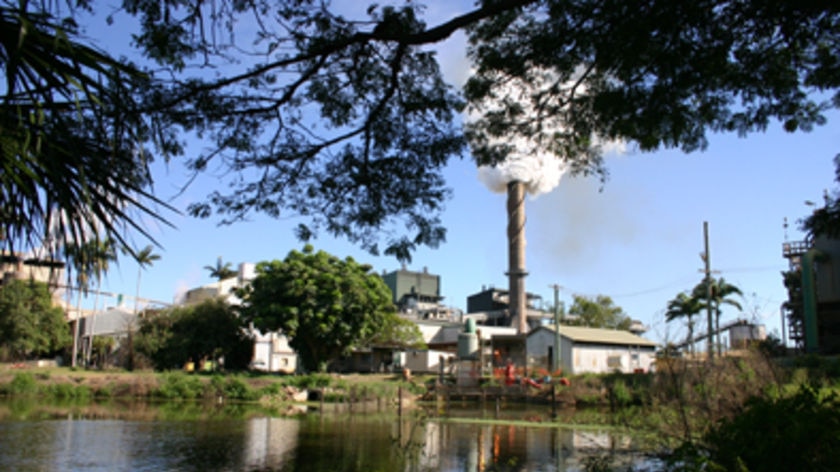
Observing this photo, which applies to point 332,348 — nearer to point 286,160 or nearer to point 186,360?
point 186,360

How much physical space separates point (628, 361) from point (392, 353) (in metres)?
19.0

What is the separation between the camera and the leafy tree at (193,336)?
4209 cm

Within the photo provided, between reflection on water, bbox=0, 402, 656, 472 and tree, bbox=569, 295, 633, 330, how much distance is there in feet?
143

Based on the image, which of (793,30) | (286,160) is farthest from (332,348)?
(793,30)

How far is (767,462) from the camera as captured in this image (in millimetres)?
5703

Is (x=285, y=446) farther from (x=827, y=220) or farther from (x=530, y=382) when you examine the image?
(x=530, y=382)

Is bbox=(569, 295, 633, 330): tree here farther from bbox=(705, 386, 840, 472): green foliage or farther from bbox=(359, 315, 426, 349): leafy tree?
bbox=(705, 386, 840, 472): green foliage

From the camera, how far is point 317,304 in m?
39.5

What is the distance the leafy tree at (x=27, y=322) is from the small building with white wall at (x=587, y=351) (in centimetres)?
3462

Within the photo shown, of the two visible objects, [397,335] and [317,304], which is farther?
[397,335]

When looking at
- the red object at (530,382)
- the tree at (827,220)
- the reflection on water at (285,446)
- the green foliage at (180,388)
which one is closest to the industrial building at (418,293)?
the red object at (530,382)

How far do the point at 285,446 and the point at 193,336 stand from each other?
1037 inches

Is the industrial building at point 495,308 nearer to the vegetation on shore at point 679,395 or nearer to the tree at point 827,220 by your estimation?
the vegetation on shore at point 679,395

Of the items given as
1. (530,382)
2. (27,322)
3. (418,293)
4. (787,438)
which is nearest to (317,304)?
(530,382)
